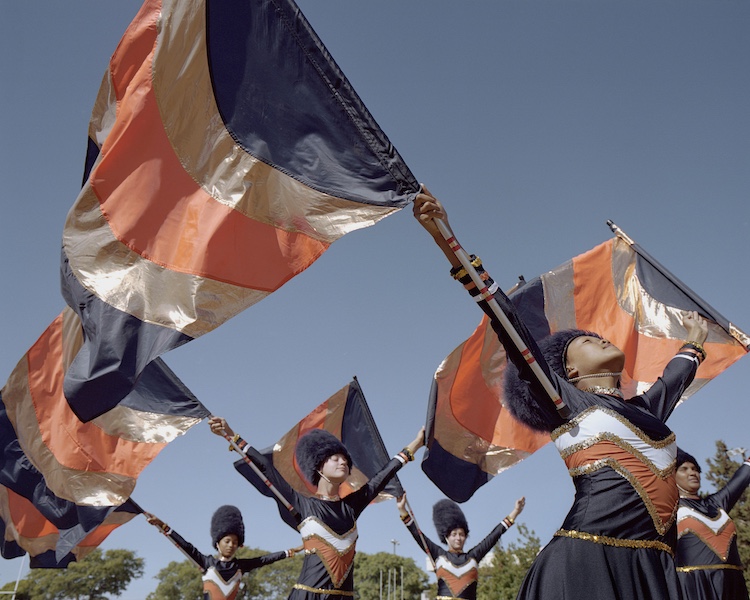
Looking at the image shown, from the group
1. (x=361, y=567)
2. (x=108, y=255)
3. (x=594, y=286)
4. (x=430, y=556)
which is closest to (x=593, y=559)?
(x=108, y=255)

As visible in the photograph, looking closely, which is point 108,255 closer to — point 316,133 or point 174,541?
point 316,133

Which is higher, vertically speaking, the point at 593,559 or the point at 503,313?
the point at 503,313

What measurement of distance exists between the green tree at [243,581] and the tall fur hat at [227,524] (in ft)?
156

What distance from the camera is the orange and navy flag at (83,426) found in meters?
8.41

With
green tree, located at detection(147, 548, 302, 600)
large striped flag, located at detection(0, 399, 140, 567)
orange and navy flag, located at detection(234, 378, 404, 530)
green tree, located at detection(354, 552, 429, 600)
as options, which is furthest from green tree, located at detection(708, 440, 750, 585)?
green tree, located at detection(354, 552, 429, 600)

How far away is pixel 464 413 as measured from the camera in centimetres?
910

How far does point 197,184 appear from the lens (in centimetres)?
505

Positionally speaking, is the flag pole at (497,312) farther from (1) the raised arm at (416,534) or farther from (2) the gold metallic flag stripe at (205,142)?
(1) the raised arm at (416,534)

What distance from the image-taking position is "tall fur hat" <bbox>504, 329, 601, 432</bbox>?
455cm

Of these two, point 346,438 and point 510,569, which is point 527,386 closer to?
point 346,438

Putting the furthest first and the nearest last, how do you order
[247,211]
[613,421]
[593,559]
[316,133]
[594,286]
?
[594,286]
[247,211]
[316,133]
[613,421]
[593,559]

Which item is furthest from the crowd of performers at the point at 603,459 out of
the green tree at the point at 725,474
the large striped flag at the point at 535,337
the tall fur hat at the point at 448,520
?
the green tree at the point at 725,474

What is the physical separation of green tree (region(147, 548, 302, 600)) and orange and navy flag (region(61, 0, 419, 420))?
186 ft

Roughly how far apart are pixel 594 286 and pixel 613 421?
16.9 ft
